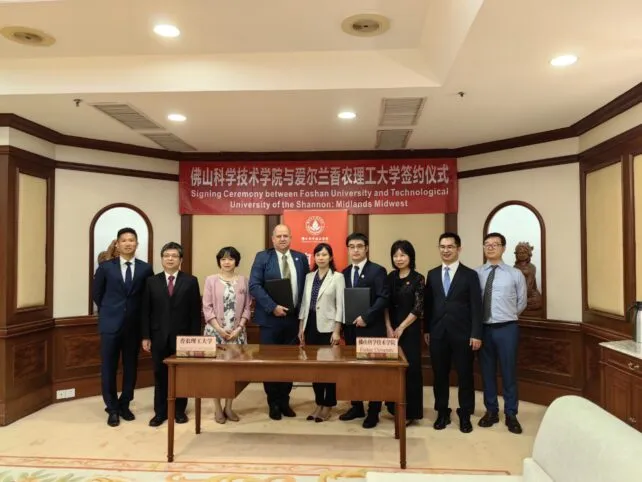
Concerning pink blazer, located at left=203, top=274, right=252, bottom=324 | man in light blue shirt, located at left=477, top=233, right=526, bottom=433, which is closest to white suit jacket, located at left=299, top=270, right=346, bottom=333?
pink blazer, located at left=203, top=274, right=252, bottom=324

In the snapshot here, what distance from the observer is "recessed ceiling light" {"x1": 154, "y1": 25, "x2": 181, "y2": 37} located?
2961 millimetres

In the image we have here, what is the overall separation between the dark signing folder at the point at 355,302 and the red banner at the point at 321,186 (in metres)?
1.84

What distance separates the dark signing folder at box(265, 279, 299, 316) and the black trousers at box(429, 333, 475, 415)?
45.9 inches

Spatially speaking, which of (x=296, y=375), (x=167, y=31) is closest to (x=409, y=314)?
(x=296, y=375)

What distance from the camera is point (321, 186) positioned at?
544 cm

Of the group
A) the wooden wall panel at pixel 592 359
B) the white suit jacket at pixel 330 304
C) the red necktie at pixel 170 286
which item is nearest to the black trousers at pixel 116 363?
the red necktie at pixel 170 286

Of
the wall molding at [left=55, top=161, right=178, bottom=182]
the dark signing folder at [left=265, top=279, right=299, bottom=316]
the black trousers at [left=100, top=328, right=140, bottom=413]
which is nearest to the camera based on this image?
the dark signing folder at [left=265, top=279, right=299, bottom=316]

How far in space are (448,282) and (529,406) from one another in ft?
5.44

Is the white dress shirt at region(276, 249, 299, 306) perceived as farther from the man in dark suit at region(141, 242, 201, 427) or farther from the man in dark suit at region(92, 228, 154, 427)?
the man in dark suit at region(92, 228, 154, 427)

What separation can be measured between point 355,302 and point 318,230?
1.78 metres

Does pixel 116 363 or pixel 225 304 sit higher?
pixel 225 304

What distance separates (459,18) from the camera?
259 cm

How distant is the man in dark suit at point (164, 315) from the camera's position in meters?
3.91

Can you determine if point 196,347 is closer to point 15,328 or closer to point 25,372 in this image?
point 15,328
